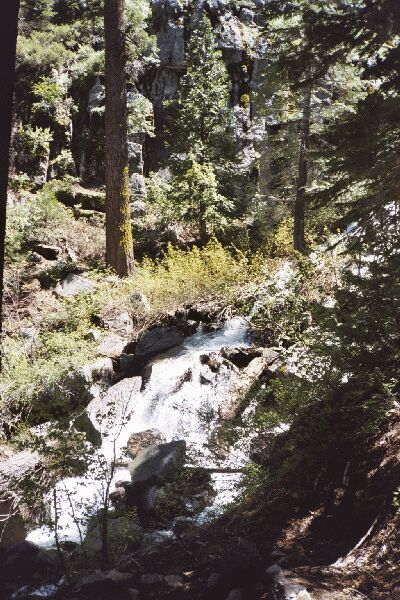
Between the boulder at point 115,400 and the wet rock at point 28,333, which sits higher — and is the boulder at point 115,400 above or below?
below

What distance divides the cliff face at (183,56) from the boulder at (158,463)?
561 inches

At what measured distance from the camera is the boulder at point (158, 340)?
9633 mm

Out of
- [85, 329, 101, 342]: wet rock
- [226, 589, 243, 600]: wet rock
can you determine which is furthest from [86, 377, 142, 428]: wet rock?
[226, 589, 243, 600]: wet rock

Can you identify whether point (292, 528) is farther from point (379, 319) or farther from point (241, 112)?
point (241, 112)

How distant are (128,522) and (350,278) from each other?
11.7ft

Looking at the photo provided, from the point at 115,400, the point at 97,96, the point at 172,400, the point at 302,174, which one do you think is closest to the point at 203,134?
the point at 302,174

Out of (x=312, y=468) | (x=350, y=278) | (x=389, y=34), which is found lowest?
(x=312, y=468)

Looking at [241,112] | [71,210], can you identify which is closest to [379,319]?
[71,210]

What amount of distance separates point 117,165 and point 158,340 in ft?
16.0

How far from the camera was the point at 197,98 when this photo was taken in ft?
48.5

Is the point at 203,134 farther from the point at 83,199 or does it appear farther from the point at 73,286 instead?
the point at 73,286

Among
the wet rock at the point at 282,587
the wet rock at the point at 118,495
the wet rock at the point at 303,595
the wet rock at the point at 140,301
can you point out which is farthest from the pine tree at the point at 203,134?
the wet rock at the point at 303,595

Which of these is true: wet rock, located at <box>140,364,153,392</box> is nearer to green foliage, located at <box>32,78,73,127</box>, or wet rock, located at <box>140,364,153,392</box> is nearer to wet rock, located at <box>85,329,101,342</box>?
wet rock, located at <box>85,329,101,342</box>

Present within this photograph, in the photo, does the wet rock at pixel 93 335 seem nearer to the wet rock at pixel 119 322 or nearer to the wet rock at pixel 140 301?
the wet rock at pixel 119 322
